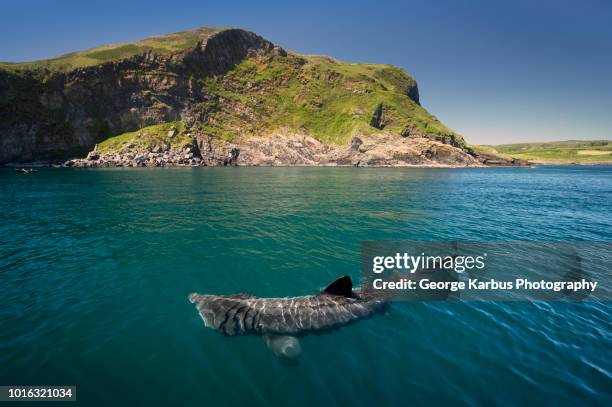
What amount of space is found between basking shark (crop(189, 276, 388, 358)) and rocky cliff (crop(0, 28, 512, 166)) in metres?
144

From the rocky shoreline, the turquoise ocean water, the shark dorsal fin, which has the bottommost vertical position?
the turquoise ocean water

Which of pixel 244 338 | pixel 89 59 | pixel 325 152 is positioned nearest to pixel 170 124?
pixel 89 59

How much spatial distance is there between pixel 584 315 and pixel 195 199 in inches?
1652

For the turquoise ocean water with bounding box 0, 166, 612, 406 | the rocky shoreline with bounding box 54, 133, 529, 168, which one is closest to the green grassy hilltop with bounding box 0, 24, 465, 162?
the rocky shoreline with bounding box 54, 133, 529, 168

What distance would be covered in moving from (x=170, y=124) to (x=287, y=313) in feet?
599

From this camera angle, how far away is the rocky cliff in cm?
14212

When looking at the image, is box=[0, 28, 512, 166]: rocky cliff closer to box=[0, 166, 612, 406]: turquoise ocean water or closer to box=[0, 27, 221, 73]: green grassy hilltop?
box=[0, 27, 221, 73]: green grassy hilltop

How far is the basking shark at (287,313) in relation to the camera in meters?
10.5

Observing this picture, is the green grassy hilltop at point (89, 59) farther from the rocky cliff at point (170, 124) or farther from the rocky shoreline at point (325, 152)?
the rocky shoreline at point (325, 152)

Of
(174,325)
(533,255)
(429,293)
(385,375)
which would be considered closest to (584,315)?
(429,293)

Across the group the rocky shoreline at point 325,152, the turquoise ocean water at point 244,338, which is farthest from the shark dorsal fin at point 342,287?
the rocky shoreline at point 325,152

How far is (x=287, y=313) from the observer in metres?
11.1

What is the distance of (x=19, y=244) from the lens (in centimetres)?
2016

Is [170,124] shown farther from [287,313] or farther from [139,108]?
[287,313]
